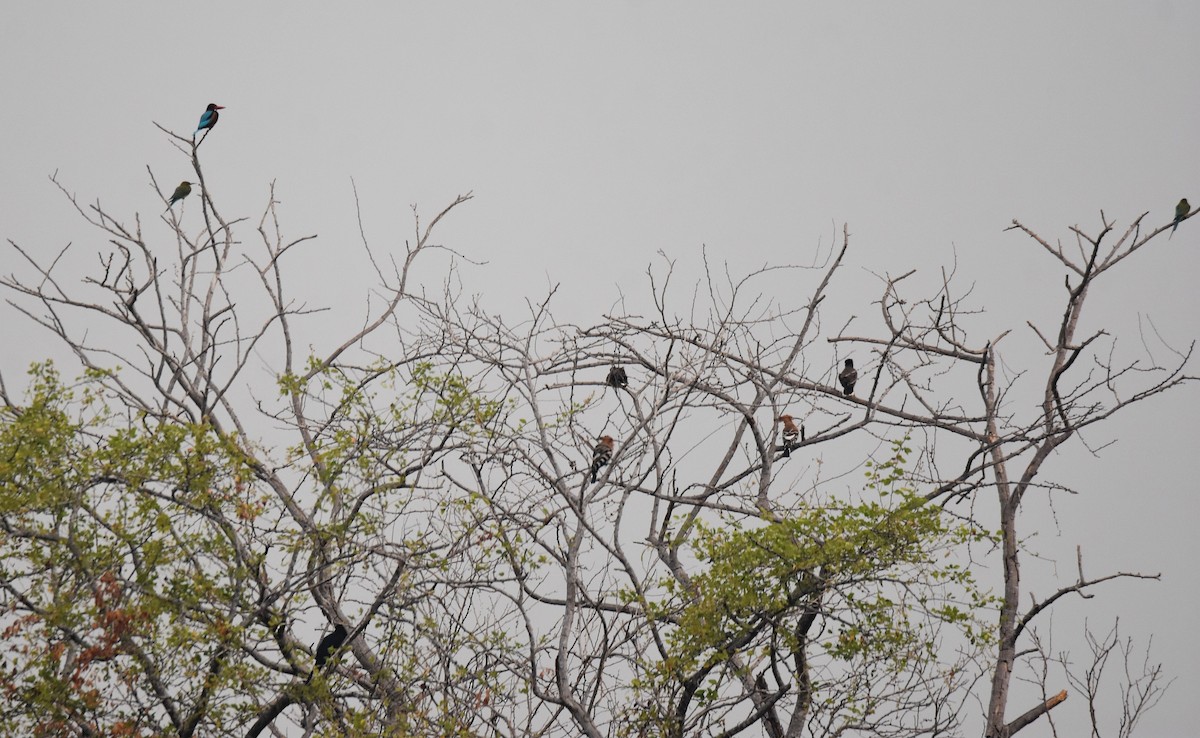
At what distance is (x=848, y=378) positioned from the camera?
32.2ft

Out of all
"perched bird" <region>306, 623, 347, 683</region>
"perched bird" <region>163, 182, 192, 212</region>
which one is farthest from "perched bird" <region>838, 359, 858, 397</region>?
"perched bird" <region>163, 182, 192, 212</region>

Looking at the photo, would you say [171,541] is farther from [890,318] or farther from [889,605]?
[890,318]

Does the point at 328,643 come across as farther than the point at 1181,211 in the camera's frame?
No

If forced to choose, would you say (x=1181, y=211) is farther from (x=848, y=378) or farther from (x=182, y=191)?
(x=182, y=191)

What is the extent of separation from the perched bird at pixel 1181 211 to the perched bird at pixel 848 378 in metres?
2.78

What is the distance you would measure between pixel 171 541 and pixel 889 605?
14.6 ft

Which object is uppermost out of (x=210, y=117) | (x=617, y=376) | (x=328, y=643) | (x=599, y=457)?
(x=210, y=117)

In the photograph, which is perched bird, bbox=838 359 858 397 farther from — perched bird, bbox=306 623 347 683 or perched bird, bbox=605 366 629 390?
perched bird, bbox=306 623 347 683

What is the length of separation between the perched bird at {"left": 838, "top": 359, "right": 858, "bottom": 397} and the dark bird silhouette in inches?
108

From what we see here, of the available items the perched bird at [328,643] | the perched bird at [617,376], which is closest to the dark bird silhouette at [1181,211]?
the perched bird at [617,376]

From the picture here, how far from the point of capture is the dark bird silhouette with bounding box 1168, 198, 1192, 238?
9.20 meters

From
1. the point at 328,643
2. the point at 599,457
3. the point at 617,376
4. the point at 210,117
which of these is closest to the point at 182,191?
the point at 210,117

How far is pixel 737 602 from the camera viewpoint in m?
6.95

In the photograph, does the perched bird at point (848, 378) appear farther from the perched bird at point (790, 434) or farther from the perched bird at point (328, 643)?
the perched bird at point (328, 643)
